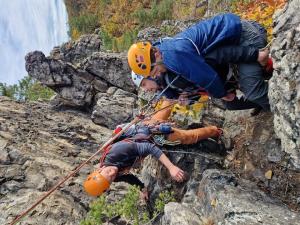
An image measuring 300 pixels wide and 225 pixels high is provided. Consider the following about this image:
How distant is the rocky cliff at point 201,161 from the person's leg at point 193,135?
0.52 feet

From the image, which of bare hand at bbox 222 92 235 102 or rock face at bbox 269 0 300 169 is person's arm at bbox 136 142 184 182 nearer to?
bare hand at bbox 222 92 235 102

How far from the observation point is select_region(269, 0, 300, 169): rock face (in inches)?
162

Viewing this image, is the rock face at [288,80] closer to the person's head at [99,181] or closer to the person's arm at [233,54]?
the person's arm at [233,54]

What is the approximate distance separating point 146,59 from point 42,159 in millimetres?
5296

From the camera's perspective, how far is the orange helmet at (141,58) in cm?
511

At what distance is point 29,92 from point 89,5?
1868cm

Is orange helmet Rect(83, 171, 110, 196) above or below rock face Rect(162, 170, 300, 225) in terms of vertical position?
below

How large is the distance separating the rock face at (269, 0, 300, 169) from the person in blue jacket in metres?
0.49

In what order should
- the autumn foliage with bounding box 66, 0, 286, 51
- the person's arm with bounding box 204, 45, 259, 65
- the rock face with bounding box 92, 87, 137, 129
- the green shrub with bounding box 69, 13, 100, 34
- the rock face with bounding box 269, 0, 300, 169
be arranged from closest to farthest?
1. the rock face with bounding box 269, 0, 300, 169
2. the person's arm with bounding box 204, 45, 259, 65
3. the autumn foliage with bounding box 66, 0, 286, 51
4. the rock face with bounding box 92, 87, 137, 129
5. the green shrub with bounding box 69, 13, 100, 34

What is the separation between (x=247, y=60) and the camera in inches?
200

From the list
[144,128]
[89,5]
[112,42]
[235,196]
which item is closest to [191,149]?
[144,128]

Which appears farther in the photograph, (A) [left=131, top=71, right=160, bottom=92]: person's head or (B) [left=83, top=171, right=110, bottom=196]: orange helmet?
(B) [left=83, top=171, right=110, bottom=196]: orange helmet

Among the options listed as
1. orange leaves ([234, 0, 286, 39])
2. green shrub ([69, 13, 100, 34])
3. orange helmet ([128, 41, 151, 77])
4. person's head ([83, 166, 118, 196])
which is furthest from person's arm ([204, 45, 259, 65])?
green shrub ([69, 13, 100, 34])

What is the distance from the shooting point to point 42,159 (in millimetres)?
9289
